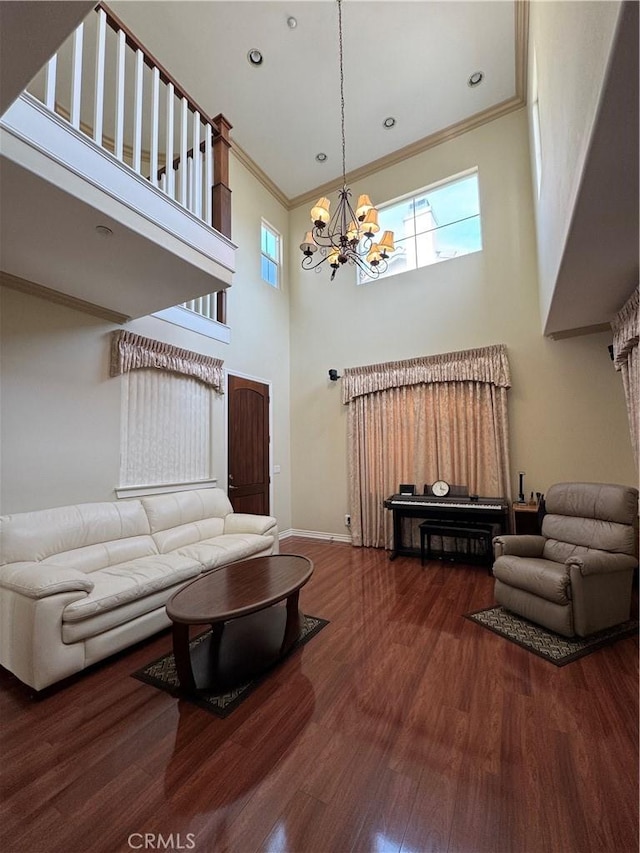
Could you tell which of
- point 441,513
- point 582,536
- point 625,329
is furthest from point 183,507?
point 625,329

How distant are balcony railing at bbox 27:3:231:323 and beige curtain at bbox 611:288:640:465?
11.7 feet

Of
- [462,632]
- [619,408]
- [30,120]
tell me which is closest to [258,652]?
[462,632]

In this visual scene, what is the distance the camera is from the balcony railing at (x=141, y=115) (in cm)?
228

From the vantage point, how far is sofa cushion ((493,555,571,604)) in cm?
244

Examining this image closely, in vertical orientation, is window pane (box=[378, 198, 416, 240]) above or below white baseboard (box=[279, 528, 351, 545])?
above

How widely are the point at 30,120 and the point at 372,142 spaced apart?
15.7ft

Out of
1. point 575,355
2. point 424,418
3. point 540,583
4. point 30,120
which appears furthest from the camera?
point 424,418

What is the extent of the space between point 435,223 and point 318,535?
16.3 feet

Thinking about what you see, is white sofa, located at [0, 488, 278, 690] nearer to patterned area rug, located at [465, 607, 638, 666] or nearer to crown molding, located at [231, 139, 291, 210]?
patterned area rug, located at [465, 607, 638, 666]

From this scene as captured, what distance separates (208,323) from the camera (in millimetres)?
4477

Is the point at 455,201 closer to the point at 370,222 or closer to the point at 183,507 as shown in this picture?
the point at 370,222

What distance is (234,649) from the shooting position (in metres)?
2.38

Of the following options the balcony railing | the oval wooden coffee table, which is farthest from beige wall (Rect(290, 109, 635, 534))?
the oval wooden coffee table

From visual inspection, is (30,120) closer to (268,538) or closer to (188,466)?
(188,466)
